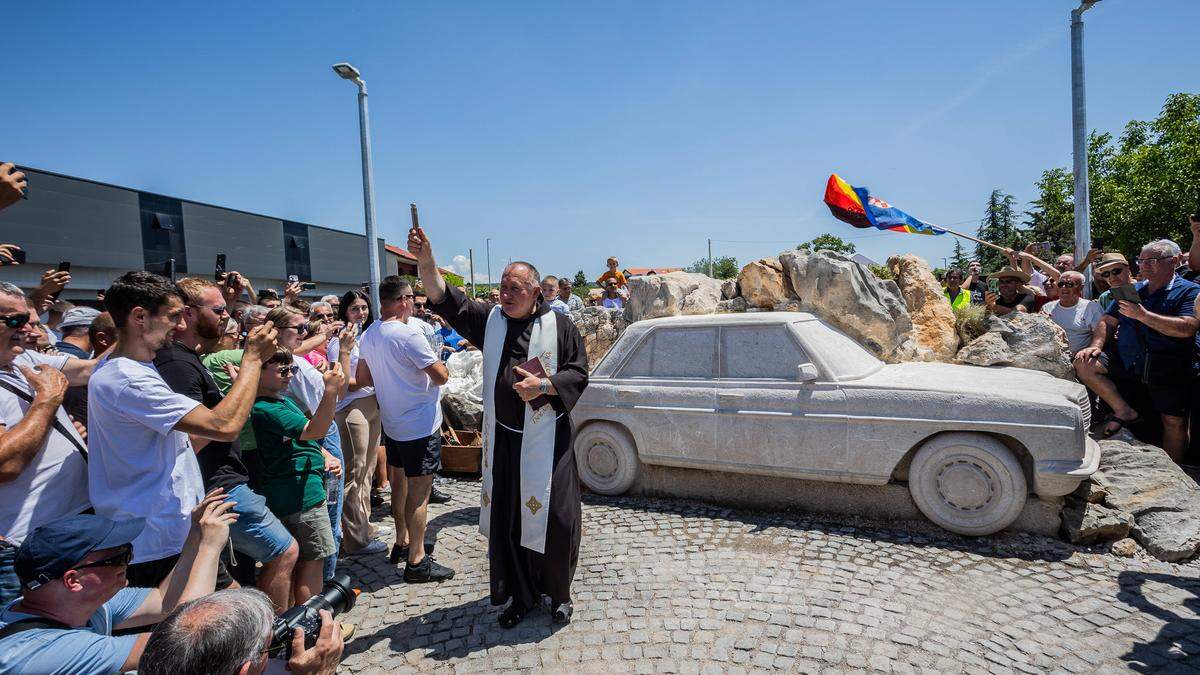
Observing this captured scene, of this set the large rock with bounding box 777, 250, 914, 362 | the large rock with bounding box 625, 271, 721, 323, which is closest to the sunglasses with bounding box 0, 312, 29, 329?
the large rock with bounding box 625, 271, 721, 323

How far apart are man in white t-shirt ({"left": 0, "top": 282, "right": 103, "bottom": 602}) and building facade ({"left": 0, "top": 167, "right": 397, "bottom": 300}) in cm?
1855

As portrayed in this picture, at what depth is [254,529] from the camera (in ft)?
8.64

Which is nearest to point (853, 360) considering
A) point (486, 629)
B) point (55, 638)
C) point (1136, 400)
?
point (1136, 400)

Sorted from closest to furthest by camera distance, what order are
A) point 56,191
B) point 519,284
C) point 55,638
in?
1. point 55,638
2. point 519,284
3. point 56,191

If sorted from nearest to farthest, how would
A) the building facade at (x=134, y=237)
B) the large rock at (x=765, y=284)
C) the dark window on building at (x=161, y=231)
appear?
1. the large rock at (x=765, y=284)
2. the building facade at (x=134, y=237)
3. the dark window on building at (x=161, y=231)

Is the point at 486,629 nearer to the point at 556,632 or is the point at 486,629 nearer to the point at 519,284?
the point at 556,632

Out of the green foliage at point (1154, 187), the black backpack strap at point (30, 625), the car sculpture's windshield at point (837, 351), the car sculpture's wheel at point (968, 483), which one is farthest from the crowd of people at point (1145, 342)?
the green foliage at point (1154, 187)

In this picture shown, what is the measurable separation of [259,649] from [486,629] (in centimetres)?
197

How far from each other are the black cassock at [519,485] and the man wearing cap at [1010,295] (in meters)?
6.39

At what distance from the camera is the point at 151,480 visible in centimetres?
226

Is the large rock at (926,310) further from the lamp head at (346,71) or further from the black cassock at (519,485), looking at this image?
the lamp head at (346,71)

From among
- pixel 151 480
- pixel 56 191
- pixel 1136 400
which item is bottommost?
pixel 1136 400

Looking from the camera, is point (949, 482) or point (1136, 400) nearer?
point (949, 482)

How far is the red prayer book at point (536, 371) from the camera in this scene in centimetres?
340
